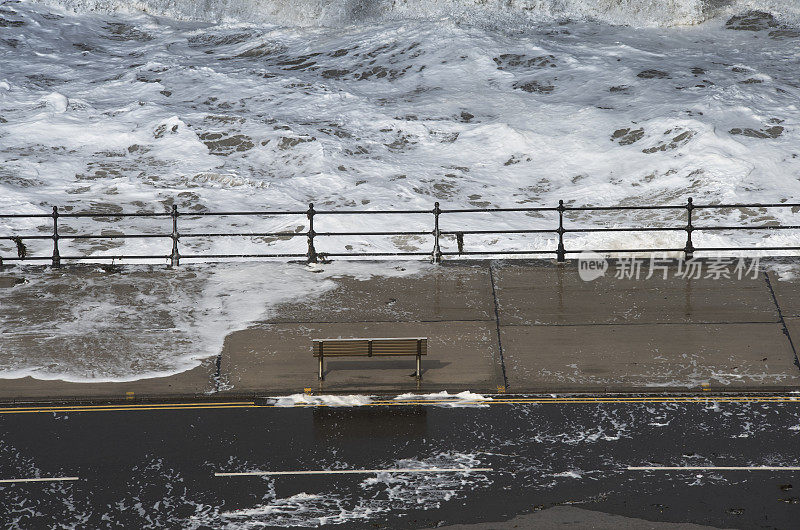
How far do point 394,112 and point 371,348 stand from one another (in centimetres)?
3596

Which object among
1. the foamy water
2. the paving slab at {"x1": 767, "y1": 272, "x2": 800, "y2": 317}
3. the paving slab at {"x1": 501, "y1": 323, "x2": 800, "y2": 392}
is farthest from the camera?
the foamy water

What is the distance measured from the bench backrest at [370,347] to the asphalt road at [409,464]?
100 centimetres

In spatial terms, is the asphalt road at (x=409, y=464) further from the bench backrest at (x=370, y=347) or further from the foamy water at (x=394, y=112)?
the foamy water at (x=394, y=112)

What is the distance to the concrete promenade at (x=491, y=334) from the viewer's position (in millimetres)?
14789

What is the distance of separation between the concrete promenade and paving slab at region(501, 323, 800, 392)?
3 centimetres

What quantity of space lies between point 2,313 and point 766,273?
46.7 feet

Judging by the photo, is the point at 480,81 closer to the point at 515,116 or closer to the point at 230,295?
the point at 515,116

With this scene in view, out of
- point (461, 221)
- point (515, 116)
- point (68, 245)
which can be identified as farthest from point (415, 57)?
point (68, 245)

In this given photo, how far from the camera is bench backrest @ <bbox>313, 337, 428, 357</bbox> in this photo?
48.5ft

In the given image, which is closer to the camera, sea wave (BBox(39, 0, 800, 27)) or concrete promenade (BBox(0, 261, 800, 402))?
concrete promenade (BBox(0, 261, 800, 402))

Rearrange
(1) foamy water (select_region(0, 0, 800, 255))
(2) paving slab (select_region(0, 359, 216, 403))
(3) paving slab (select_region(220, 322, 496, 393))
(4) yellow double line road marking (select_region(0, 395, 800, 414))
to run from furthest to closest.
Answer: (1) foamy water (select_region(0, 0, 800, 255)), (3) paving slab (select_region(220, 322, 496, 393)), (2) paving slab (select_region(0, 359, 216, 403)), (4) yellow double line road marking (select_region(0, 395, 800, 414))

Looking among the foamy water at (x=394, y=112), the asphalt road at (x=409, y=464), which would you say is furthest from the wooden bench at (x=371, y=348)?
the foamy water at (x=394, y=112)

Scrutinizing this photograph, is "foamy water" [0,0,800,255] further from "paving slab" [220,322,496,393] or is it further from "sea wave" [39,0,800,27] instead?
"paving slab" [220,322,496,393]

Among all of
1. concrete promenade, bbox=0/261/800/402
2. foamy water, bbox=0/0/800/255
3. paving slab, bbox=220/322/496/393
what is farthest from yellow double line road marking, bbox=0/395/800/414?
foamy water, bbox=0/0/800/255
